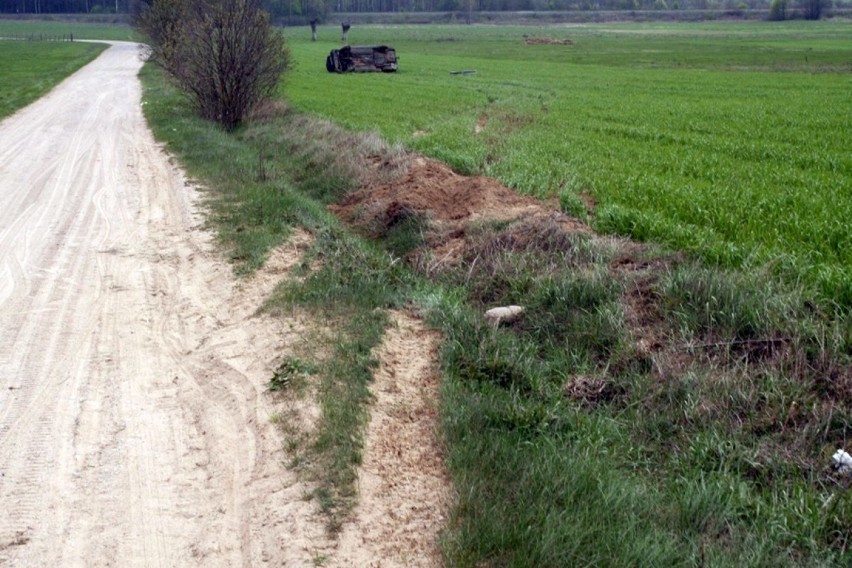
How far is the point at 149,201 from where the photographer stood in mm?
13852

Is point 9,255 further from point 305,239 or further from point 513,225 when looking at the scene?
point 513,225

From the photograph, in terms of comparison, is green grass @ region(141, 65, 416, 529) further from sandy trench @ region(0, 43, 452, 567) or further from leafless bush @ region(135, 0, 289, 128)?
leafless bush @ region(135, 0, 289, 128)

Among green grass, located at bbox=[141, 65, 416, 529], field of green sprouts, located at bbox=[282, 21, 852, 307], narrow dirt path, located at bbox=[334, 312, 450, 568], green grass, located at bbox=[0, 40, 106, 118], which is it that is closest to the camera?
narrow dirt path, located at bbox=[334, 312, 450, 568]

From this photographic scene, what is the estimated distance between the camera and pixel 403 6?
154500 millimetres

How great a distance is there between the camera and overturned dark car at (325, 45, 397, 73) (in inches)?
1925

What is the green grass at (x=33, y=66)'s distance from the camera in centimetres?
3262

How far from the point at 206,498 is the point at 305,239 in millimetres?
6162

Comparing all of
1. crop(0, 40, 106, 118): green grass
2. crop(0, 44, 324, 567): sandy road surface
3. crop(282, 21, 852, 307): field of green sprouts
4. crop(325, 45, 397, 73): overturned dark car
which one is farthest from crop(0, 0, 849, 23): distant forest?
crop(0, 44, 324, 567): sandy road surface

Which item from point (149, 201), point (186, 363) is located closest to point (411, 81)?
point (149, 201)

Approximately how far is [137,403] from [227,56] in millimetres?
17407

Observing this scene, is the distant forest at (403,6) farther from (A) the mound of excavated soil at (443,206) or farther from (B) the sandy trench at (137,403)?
(B) the sandy trench at (137,403)

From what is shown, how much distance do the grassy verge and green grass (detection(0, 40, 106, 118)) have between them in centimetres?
2229

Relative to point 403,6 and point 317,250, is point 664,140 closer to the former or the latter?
point 317,250

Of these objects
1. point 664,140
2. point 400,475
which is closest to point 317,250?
point 400,475
